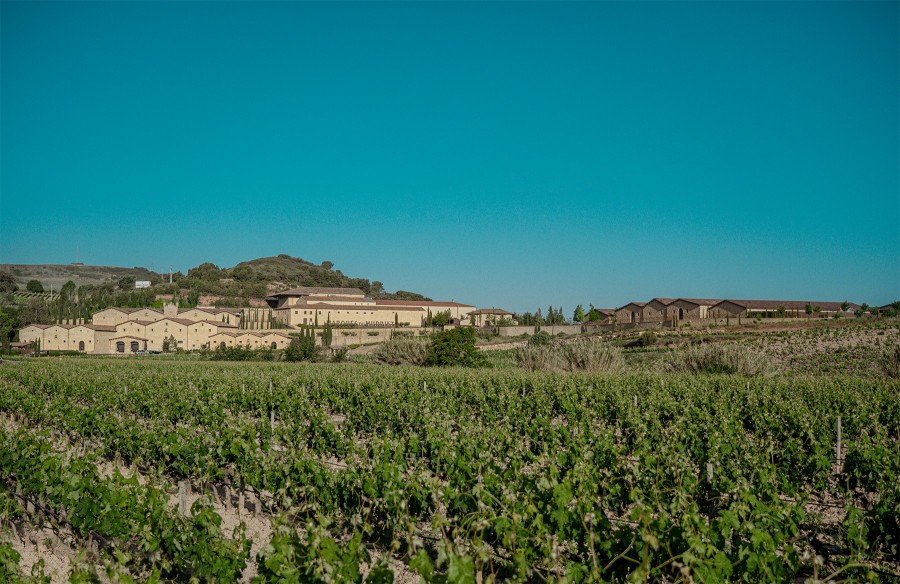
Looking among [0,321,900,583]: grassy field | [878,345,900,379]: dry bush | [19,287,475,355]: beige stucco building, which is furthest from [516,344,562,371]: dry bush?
[19,287,475,355]: beige stucco building

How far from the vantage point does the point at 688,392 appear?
13.9m

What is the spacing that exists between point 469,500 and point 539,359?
18.4 m

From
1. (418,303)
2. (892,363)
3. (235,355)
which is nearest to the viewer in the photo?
(892,363)

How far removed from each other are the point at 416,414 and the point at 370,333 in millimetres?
53123

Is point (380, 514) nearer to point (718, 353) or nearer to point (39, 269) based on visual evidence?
point (718, 353)

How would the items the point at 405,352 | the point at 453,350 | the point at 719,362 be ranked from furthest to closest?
1. the point at 405,352
2. the point at 453,350
3. the point at 719,362

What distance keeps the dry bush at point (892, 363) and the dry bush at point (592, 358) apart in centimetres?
856

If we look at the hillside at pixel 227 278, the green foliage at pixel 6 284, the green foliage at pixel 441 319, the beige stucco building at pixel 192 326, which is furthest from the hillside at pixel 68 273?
Answer: the green foliage at pixel 441 319

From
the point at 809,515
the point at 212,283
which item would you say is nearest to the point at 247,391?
the point at 809,515

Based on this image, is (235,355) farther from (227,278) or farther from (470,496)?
(227,278)

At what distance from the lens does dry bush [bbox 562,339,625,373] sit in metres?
23.1

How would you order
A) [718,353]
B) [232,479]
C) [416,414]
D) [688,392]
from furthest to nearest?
[718,353]
[688,392]
[416,414]
[232,479]

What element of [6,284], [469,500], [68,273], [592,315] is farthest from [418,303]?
[68,273]

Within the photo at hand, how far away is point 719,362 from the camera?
2216cm
